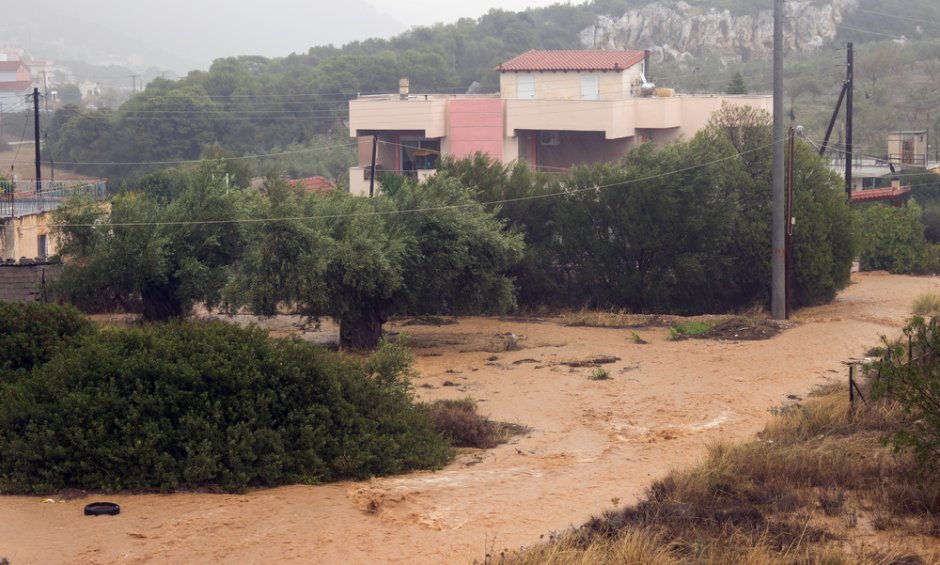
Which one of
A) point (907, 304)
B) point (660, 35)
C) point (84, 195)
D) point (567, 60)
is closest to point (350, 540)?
point (84, 195)

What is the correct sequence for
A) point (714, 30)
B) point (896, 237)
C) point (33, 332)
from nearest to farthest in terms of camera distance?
1. point (33, 332)
2. point (896, 237)
3. point (714, 30)

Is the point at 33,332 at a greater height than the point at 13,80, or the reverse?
the point at 13,80

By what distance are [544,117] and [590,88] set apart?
396 cm

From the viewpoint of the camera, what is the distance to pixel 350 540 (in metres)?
11.1

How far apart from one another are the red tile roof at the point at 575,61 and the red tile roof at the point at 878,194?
1122 centimetres

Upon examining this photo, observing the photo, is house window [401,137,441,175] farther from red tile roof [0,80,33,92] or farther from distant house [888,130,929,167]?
red tile roof [0,80,33,92]

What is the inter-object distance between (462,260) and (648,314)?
8296mm

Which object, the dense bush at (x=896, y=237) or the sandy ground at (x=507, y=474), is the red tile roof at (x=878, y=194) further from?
the sandy ground at (x=507, y=474)

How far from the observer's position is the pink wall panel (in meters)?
47.9

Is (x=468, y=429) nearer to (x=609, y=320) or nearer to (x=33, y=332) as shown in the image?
(x=33, y=332)

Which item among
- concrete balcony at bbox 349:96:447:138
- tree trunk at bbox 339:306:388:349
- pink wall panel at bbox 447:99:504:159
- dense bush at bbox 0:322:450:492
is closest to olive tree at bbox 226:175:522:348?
tree trunk at bbox 339:306:388:349

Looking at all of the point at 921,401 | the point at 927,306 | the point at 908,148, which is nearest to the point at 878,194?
the point at 908,148

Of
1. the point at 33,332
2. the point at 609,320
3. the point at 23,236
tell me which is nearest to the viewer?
the point at 33,332

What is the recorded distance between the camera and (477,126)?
48281 millimetres
